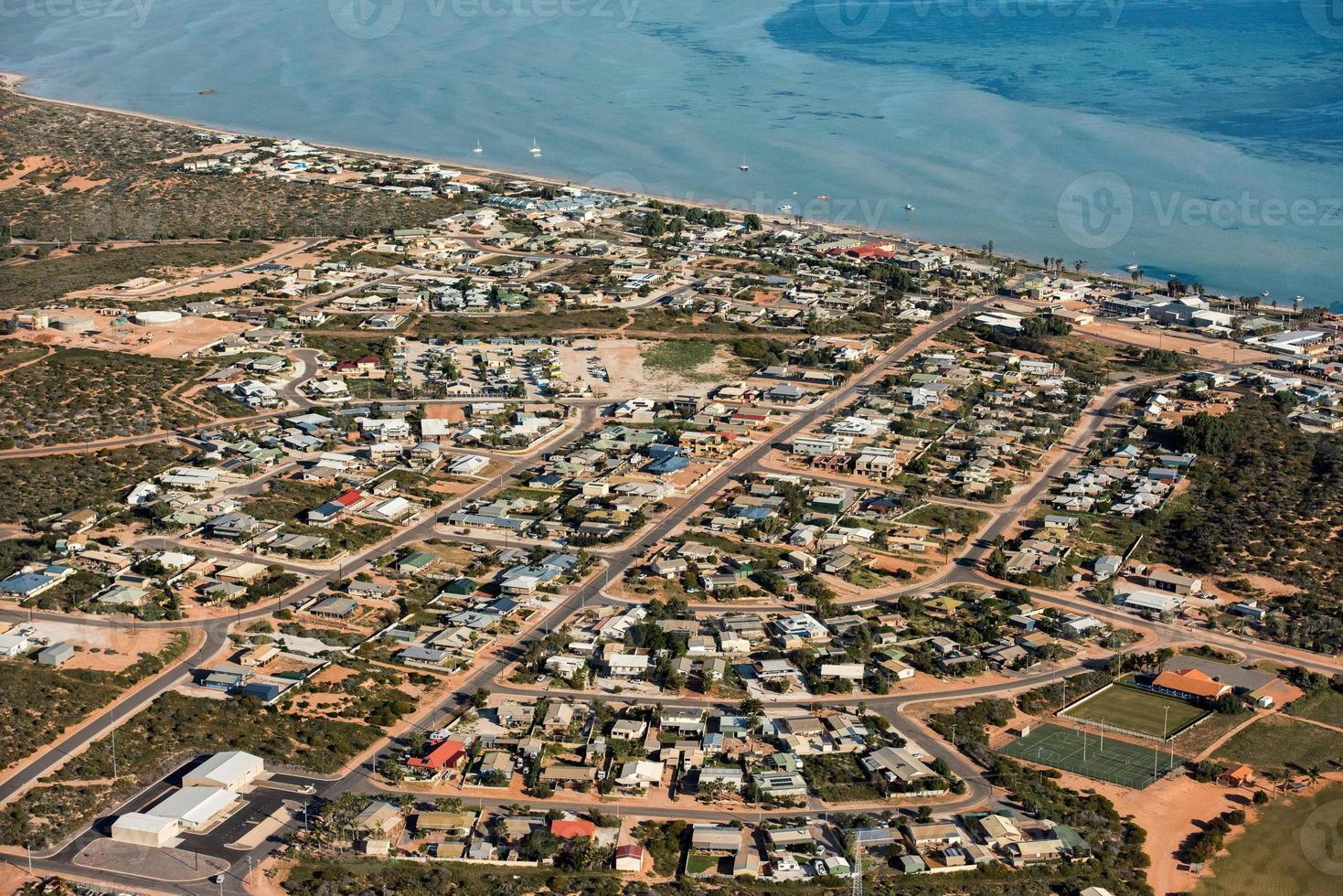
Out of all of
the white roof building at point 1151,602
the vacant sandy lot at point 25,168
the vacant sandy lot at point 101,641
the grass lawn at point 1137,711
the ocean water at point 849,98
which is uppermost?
the ocean water at point 849,98

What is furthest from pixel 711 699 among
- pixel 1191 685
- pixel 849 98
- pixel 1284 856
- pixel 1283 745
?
pixel 849 98

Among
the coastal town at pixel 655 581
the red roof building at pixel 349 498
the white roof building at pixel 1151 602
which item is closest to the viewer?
the coastal town at pixel 655 581

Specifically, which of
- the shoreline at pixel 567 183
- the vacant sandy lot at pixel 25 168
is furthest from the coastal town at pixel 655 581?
the vacant sandy lot at pixel 25 168

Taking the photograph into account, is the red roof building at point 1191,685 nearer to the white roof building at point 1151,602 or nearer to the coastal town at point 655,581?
the coastal town at point 655,581

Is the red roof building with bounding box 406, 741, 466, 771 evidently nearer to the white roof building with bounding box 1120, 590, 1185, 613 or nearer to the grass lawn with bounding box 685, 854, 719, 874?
the grass lawn with bounding box 685, 854, 719, 874

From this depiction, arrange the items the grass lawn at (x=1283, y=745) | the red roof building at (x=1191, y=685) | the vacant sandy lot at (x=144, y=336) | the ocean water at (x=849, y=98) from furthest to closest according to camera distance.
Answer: the ocean water at (x=849, y=98) → the vacant sandy lot at (x=144, y=336) → the red roof building at (x=1191, y=685) → the grass lawn at (x=1283, y=745)

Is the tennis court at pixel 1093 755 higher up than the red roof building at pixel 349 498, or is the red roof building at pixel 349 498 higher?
the tennis court at pixel 1093 755

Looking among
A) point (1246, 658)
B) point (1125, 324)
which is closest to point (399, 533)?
point (1246, 658)

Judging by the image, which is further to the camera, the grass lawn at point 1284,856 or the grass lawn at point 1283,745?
the grass lawn at point 1283,745
